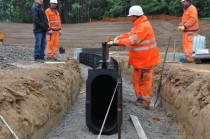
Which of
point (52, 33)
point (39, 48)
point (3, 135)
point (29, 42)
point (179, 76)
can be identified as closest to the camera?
point (3, 135)

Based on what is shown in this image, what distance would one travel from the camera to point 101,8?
40.5 meters

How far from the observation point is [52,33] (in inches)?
460

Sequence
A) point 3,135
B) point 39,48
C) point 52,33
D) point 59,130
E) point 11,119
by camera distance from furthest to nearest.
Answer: point 52,33, point 39,48, point 59,130, point 11,119, point 3,135

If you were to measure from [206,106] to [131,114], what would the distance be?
2.00 metres

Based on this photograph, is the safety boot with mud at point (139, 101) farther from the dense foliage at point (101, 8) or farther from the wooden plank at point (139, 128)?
the dense foliage at point (101, 8)

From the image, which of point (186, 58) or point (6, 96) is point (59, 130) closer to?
point (6, 96)

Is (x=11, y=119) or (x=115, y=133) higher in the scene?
(x=11, y=119)

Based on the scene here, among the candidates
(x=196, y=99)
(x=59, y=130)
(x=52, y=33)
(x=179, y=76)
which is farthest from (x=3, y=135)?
(x=52, y=33)

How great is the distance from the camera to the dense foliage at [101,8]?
34.2m

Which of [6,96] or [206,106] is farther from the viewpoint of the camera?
[206,106]

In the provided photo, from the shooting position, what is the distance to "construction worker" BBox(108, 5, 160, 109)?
8055 mm

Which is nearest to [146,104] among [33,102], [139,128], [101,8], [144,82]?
Answer: [144,82]

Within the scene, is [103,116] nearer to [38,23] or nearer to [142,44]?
[142,44]

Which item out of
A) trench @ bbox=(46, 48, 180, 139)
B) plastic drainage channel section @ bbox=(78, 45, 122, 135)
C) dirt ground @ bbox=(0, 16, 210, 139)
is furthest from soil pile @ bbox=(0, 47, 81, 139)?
plastic drainage channel section @ bbox=(78, 45, 122, 135)
